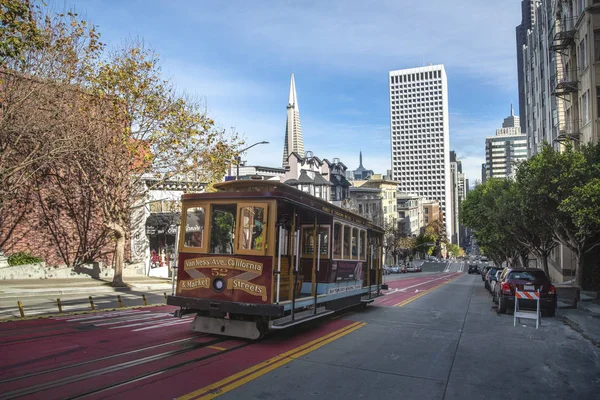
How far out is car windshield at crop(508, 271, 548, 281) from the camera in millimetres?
16734

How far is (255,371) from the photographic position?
7723 millimetres

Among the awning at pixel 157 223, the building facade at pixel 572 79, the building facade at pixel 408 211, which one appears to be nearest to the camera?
the building facade at pixel 572 79

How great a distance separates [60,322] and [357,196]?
8948 centimetres

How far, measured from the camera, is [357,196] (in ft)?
327

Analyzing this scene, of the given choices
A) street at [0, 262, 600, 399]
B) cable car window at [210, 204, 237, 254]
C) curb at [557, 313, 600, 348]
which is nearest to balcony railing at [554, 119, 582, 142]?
curb at [557, 313, 600, 348]

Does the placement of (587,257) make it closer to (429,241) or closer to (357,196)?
(357,196)

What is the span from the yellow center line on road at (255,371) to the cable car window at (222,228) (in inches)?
97.5

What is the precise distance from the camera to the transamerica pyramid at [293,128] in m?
163

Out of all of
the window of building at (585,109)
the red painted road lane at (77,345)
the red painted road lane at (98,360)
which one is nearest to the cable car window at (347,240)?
the red painted road lane at (77,345)

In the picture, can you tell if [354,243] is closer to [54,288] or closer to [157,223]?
[54,288]

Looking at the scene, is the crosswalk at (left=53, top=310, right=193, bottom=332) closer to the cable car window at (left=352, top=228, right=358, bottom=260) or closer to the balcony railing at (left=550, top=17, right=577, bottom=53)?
the cable car window at (left=352, top=228, right=358, bottom=260)

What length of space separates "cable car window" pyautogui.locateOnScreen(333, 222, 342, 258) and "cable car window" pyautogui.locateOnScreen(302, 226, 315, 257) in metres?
0.87

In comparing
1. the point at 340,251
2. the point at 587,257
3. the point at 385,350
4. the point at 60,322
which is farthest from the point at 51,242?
the point at 587,257

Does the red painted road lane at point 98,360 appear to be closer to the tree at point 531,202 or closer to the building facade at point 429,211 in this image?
the tree at point 531,202
